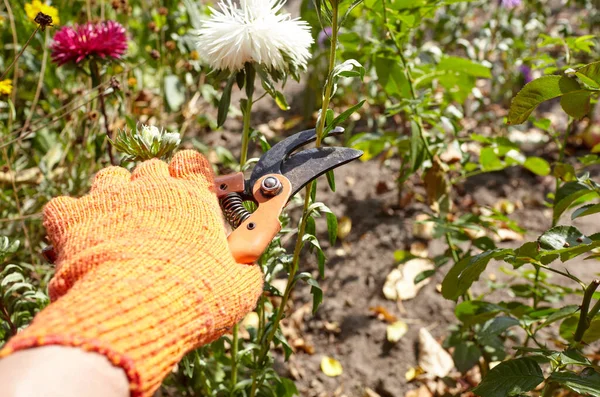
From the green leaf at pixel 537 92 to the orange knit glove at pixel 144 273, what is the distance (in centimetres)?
60

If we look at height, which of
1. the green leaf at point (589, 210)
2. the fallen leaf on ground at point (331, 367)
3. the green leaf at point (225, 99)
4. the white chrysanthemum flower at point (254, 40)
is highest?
the white chrysanthemum flower at point (254, 40)

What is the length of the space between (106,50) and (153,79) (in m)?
1.55

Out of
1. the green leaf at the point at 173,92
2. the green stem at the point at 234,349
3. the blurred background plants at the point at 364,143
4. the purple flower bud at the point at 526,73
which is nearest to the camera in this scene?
the blurred background plants at the point at 364,143

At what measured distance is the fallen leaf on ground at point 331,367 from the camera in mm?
1896

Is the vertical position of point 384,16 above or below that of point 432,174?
above

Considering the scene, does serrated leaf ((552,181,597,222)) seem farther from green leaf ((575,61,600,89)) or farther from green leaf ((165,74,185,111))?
green leaf ((165,74,185,111))

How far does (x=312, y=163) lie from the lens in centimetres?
114

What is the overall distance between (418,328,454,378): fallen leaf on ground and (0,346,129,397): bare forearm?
139 cm

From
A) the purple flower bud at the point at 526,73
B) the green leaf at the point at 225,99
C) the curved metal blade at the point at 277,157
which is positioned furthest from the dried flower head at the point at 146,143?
the purple flower bud at the point at 526,73

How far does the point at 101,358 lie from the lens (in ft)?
2.31

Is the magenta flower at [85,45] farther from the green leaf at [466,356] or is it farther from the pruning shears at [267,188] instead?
the green leaf at [466,356]

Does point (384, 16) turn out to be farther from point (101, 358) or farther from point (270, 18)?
point (101, 358)

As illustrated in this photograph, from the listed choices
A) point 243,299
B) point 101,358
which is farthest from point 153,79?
point 101,358

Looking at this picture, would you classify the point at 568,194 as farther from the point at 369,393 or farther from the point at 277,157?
the point at 369,393
